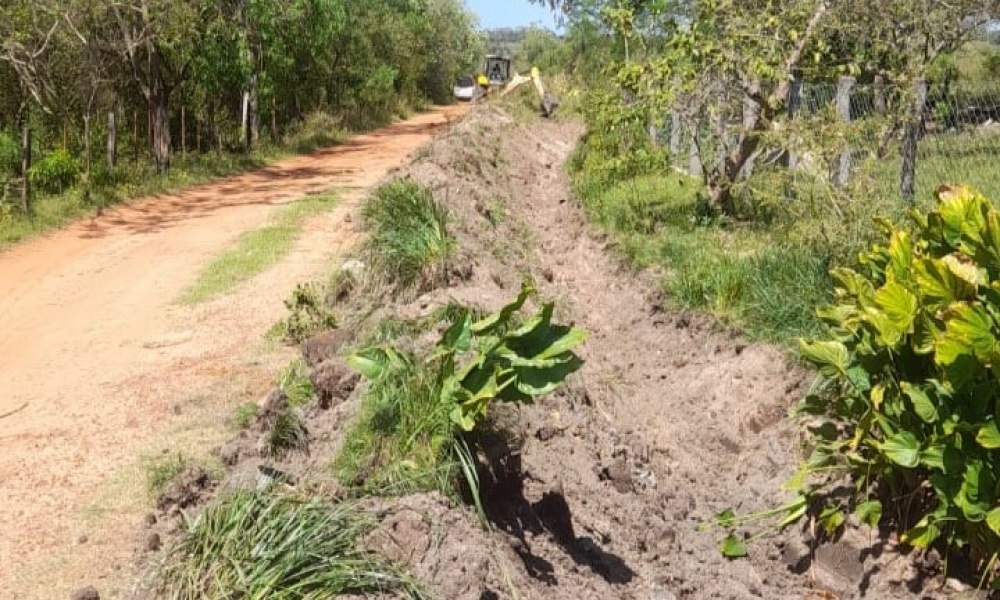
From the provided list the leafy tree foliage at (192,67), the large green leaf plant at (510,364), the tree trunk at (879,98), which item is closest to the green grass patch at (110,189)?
the leafy tree foliage at (192,67)

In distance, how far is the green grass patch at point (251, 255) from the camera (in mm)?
9297

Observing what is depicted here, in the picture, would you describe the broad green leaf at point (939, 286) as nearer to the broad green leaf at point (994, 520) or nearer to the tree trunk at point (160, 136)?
the broad green leaf at point (994, 520)

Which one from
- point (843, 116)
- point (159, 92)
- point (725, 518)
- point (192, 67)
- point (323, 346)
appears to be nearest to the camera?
point (725, 518)

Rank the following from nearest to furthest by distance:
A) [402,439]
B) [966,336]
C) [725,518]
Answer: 1. [966,336]
2. [402,439]
3. [725,518]

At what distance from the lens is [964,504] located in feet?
13.3

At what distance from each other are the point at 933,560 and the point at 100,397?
15.7 feet

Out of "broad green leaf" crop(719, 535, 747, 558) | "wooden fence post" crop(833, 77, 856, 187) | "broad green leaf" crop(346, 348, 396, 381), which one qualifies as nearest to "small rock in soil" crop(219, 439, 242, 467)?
"broad green leaf" crop(346, 348, 396, 381)

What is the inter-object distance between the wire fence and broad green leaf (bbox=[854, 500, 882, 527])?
3.27 meters

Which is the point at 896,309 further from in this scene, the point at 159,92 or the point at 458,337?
the point at 159,92

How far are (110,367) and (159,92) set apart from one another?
1144cm

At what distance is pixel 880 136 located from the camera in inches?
328

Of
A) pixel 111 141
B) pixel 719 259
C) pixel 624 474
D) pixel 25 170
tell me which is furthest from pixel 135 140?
pixel 624 474

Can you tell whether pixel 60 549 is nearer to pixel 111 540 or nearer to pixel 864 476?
pixel 111 540

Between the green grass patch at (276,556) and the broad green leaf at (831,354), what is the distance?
220 centimetres
